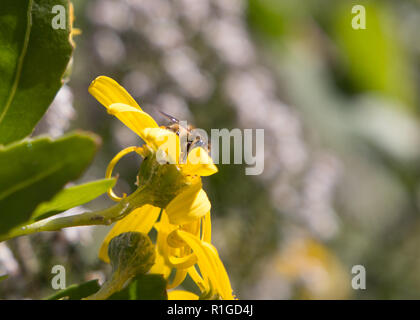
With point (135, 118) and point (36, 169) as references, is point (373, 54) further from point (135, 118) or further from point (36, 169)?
point (36, 169)

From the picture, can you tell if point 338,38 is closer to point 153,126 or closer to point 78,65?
point 78,65

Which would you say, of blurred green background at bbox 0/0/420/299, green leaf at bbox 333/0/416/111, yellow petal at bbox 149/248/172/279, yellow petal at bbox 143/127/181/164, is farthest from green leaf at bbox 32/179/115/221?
green leaf at bbox 333/0/416/111

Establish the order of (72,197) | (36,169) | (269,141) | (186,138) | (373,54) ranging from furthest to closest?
(373,54)
(269,141)
(186,138)
(72,197)
(36,169)

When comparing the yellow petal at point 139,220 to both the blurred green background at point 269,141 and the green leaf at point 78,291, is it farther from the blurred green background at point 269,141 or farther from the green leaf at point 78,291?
the blurred green background at point 269,141

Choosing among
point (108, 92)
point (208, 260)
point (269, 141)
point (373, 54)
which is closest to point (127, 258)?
point (208, 260)

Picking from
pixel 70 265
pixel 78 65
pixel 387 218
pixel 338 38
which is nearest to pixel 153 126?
pixel 70 265

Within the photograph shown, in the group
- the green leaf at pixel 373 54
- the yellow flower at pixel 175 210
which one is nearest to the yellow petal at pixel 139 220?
the yellow flower at pixel 175 210
